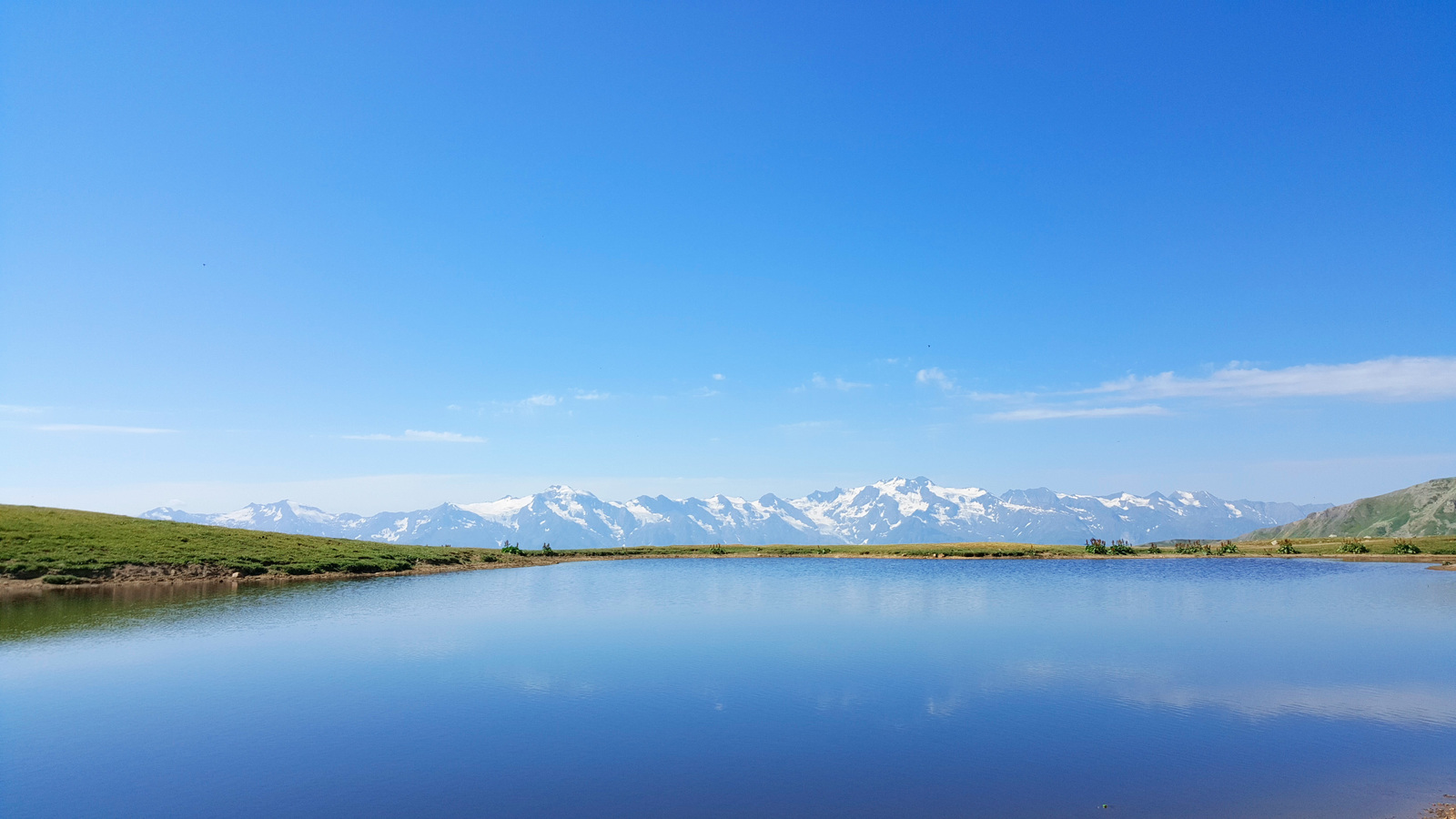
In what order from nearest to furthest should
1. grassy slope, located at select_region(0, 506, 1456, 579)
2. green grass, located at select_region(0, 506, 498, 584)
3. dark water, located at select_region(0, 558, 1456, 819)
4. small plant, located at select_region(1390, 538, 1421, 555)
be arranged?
dark water, located at select_region(0, 558, 1456, 819) → green grass, located at select_region(0, 506, 498, 584) → grassy slope, located at select_region(0, 506, 1456, 579) → small plant, located at select_region(1390, 538, 1421, 555)

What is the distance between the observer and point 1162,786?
791 inches

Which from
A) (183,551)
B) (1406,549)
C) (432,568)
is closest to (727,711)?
(183,551)

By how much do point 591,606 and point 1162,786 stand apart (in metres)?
48.6

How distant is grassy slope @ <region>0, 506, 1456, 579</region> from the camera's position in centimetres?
6856

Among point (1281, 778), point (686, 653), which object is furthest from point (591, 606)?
point (1281, 778)

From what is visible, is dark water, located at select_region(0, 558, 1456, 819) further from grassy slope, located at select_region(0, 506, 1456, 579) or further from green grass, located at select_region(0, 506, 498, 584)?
grassy slope, located at select_region(0, 506, 1456, 579)

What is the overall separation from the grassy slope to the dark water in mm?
15009

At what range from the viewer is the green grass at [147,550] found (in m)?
67.6

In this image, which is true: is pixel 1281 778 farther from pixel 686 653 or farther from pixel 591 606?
pixel 591 606

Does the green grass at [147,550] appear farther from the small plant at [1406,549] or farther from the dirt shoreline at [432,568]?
the small plant at [1406,549]

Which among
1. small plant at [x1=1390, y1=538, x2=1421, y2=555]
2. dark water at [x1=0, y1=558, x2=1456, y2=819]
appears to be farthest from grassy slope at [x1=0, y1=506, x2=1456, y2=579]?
dark water at [x1=0, y1=558, x2=1456, y2=819]

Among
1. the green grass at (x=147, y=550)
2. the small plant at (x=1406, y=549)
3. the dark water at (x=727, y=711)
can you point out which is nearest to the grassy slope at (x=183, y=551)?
the green grass at (x=147, y=550)

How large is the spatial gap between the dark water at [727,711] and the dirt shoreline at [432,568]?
10.9 meters

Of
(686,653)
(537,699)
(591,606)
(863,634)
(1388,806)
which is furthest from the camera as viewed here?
(591,606)
